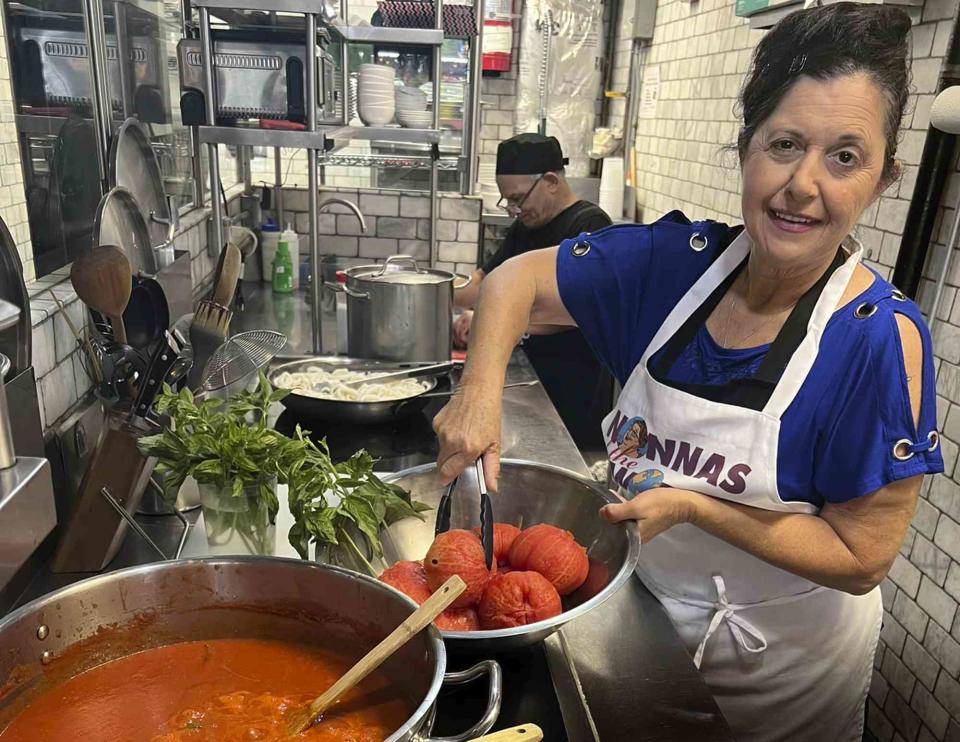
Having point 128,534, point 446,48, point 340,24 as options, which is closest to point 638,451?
point 128,534

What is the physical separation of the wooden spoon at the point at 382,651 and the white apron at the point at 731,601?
0.72 metres

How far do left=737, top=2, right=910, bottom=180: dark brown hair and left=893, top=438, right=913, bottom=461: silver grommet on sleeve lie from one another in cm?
44

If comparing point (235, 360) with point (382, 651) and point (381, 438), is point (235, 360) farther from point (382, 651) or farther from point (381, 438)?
point (382, 651)

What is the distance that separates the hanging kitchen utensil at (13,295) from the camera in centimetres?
113

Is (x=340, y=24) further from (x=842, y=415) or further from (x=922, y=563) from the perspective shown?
(x=922, y=563)

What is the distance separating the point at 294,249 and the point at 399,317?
1.73 m

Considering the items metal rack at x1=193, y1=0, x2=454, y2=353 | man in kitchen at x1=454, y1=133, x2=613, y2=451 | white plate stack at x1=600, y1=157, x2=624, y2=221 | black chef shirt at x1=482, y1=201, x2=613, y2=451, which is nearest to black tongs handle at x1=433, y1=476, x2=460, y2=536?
metal rack at x1=193, y1=0, x2=454, y2=353

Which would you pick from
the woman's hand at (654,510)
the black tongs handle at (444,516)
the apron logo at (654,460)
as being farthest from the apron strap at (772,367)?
the black tongs handle at (444,516)

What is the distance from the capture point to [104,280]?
3.98 ft

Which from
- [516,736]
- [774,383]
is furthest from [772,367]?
[516,736]

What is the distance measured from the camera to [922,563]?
7.14 feet

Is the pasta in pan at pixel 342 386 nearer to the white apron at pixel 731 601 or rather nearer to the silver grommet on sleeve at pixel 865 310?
the white apron at pixel 731 601

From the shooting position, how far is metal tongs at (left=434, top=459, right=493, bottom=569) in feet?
3.45

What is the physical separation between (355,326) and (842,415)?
1.42 meters
